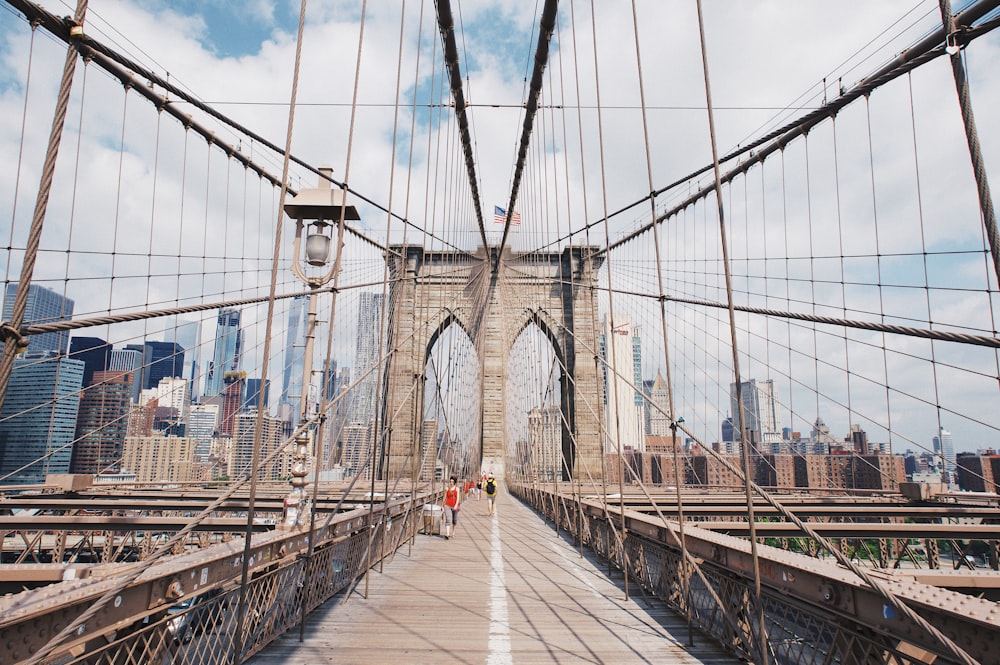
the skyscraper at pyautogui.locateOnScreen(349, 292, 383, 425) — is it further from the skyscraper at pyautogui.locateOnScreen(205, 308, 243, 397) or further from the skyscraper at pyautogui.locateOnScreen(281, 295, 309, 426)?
the skyscraper at pyautogui.locateOnScreen(281, 295, 309, 426)

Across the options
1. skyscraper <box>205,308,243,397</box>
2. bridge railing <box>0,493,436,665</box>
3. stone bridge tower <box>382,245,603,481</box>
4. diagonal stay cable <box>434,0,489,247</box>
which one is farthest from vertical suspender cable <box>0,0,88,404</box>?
stone bridge tower <box>382,245,603,481</box>

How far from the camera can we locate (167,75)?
25.6ft

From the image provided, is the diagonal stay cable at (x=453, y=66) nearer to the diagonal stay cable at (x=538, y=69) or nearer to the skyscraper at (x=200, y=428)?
the diagonal stay cable at (x=538, y=69)

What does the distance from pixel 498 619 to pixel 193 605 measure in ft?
6.26

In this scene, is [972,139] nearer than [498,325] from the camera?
Yes

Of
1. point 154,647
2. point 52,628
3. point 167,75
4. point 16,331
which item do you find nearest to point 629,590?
point 154,647

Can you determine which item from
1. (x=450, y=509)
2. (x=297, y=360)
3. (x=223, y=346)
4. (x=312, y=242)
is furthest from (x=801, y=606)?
(x=223, y=346)

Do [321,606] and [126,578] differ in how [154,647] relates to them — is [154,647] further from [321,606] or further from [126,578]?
[321,606]

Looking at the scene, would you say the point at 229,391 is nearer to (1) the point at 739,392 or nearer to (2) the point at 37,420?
(2) the point at 37,420

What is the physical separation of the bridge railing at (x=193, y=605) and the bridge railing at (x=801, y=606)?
2.33 metres

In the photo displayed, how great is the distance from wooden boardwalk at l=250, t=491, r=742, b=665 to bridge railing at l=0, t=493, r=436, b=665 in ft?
0.67

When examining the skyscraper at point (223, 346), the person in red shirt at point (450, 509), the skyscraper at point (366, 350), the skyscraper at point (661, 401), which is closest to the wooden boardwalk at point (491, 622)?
the skyscraper at point (661, 401)

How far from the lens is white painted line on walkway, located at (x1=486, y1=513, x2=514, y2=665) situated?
9.80ft

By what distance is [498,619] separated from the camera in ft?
12.2
